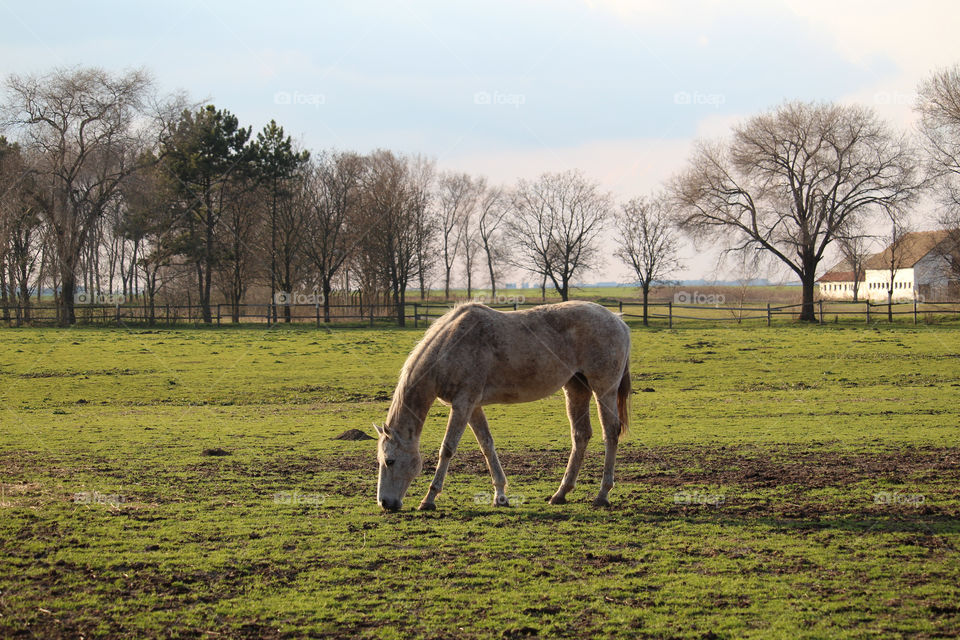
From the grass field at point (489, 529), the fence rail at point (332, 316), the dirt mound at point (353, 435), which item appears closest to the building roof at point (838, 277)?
the fence rail at point (332, 316)

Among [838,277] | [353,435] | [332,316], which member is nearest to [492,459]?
[353,435]

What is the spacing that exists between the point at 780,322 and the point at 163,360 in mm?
32485

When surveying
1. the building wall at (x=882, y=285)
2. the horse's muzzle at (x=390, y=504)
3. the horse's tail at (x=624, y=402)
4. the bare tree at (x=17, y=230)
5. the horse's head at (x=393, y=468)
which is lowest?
the horse's muzzle at (x=390, y=504)

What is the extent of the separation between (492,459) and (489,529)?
1.33 meters

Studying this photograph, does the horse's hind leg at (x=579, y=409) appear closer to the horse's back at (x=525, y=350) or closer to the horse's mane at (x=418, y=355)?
the horse's back at (x=525, y=350)

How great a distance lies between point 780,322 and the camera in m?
44.3

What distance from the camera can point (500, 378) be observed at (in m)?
9.42

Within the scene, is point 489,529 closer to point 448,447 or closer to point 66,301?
point 448,447

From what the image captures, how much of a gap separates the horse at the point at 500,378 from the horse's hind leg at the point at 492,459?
0.04 ft

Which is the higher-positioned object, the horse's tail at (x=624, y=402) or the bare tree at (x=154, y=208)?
the bare tree at (x=154, y=208)

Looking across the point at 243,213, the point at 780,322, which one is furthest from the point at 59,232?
the point at 780,322

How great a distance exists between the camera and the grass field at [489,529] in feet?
18.7

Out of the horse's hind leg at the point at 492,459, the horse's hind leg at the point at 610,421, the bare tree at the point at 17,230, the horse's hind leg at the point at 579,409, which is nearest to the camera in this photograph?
the horse's hind leg at the point at 492,459

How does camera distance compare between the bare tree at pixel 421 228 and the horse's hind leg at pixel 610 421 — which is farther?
the bare tree at pixel 421 228
